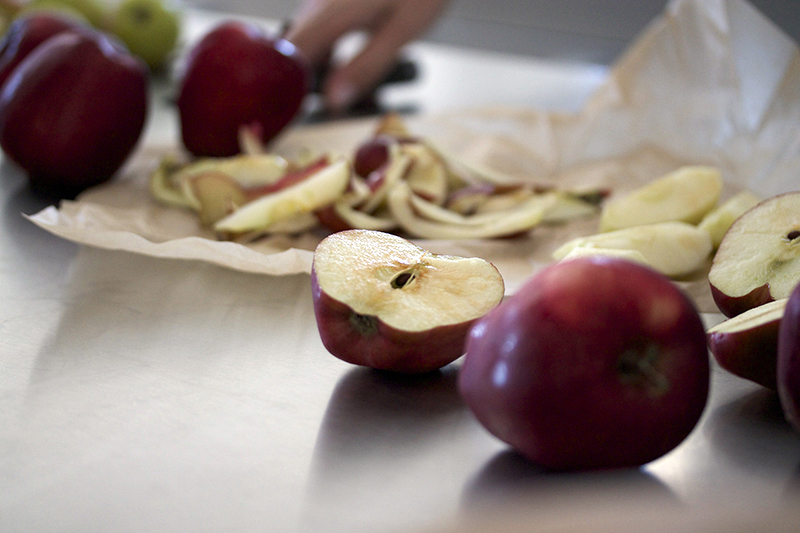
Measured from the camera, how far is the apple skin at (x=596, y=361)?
0.32 metres

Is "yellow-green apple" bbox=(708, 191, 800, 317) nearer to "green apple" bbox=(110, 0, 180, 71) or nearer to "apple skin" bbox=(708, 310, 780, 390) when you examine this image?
"apple skin" bbox=(708, 310, 780, 390)

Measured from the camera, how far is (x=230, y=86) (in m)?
1.04

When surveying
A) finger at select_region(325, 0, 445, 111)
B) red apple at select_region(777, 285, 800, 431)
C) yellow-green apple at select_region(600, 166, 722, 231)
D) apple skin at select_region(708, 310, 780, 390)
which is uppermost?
red apple at select_region(777, 285, 800, 431)

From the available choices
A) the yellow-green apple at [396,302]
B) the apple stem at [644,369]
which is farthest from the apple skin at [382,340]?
the apple stem at [644,369]

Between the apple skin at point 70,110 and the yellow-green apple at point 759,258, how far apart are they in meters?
0.71

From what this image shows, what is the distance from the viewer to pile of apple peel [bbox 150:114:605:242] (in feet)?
2.51

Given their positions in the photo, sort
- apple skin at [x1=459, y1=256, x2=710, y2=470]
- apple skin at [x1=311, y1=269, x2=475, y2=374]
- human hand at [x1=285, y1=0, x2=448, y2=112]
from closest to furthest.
A: apple skin at [x1=459, y1=256, x2=710, y2=470] → apple skin at [x1=311, y1=269, x2=475, y2=374] → human hand at [x1=285, y1=0, x2=448, y2=112]

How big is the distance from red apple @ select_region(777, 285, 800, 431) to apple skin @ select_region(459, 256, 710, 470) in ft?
0.13

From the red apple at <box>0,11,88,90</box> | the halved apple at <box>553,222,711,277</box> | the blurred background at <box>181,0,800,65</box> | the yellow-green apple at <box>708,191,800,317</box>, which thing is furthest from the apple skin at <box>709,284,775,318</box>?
the blurred background at <box>181,0,800,65</box>

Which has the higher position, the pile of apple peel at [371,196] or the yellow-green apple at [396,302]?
the yellow-green apple at [396,302]

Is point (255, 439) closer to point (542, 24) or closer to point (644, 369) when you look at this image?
Answer: point (644, 369)

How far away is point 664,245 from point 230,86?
64 cm

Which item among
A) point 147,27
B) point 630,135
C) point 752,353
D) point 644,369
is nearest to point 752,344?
point 752,353

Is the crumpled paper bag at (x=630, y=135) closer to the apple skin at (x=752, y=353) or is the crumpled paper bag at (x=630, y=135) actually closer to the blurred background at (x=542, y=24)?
the apple skin at (x=752, y=353)
